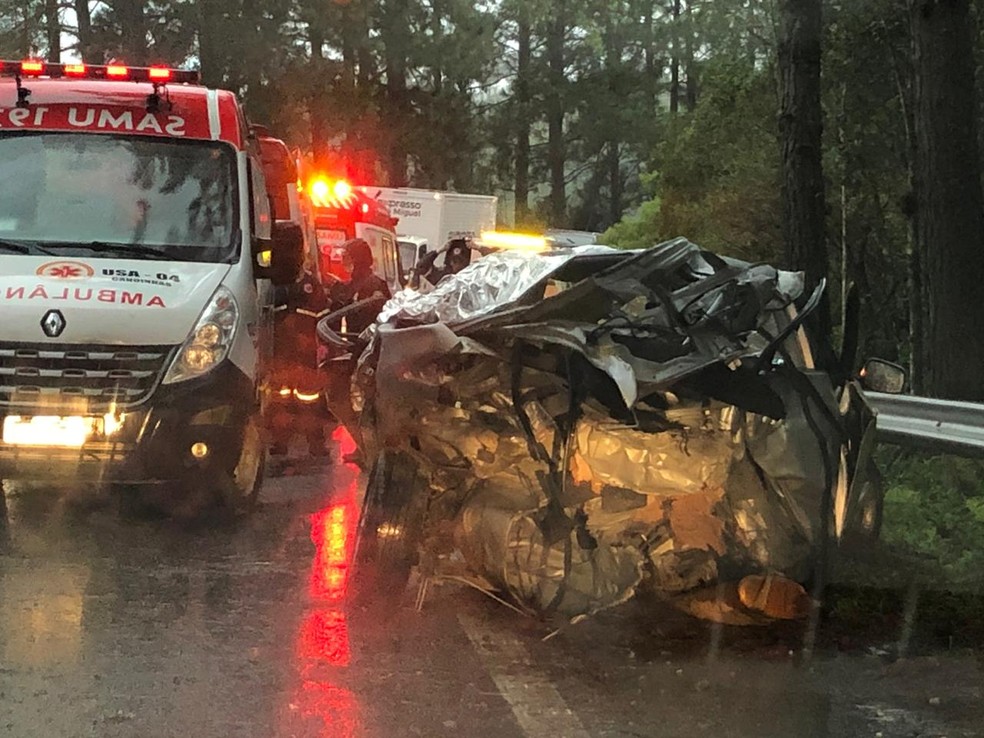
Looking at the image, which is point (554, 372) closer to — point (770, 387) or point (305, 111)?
point (770, 387)

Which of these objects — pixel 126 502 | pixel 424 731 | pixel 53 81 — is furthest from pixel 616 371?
pixel 53 81

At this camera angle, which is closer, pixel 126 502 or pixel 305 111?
pixel 126 502

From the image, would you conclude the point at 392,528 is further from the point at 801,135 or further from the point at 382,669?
the point at 801,135

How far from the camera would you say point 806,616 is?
6004 mm

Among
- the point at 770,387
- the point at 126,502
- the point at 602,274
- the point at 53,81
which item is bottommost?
the point at 126,502

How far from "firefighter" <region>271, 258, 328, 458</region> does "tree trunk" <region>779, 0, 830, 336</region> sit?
5.18 meters

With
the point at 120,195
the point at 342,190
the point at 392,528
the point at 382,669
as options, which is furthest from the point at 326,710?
the point at 342,190

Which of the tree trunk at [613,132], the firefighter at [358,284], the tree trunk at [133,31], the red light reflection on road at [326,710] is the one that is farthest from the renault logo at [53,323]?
the tree trunk at [613,132]

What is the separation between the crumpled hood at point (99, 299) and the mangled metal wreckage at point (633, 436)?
6.23 feet

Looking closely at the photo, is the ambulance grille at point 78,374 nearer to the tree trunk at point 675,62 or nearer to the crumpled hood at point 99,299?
the crumpled hood at point 99,299

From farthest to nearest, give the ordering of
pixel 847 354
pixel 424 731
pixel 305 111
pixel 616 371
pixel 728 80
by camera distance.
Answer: pixel 305 111
pixel 728 80
pixel 847 354
pixel 616 371
pixel 424 731

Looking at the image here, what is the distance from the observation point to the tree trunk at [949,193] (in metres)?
10.1

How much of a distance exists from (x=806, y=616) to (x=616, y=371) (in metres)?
1.48

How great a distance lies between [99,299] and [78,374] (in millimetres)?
427
